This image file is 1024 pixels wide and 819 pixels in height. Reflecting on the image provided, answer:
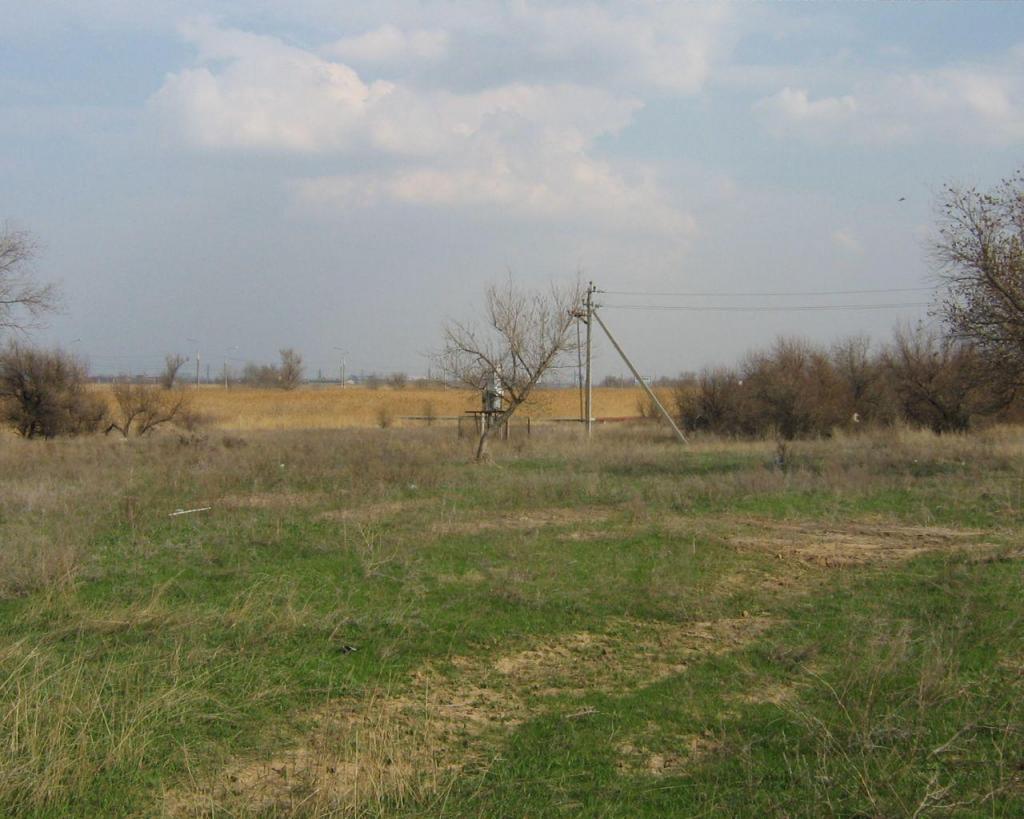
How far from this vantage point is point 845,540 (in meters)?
10.9

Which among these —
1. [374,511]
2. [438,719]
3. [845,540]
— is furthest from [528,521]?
[438,719]

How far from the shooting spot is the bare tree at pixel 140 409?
31156 mm

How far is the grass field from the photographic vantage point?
441cm

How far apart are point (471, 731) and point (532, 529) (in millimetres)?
6362

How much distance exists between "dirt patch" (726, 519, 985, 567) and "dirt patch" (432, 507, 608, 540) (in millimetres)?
2186

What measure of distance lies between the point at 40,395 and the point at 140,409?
3451 millimetres

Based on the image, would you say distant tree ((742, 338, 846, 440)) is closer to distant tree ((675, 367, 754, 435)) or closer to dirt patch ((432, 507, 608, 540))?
distant tree ((675, 367, 754, 435))

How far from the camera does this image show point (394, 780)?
4395 millimetres

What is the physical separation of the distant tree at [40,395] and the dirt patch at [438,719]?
26.8m

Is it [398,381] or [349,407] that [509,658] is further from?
[398,381]

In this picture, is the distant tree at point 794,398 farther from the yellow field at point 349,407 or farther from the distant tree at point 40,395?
the distant tree at point 40,395

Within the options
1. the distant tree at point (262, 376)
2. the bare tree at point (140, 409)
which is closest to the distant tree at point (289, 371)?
the distant tree at point (262, 376)

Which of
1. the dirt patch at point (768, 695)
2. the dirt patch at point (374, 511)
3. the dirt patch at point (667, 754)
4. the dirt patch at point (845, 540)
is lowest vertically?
the dirt patch at point (667, 754)

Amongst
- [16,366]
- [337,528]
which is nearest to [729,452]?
[337,528]
